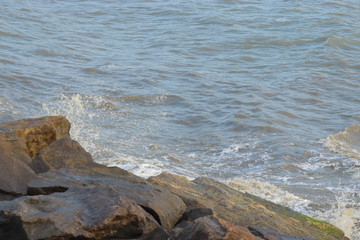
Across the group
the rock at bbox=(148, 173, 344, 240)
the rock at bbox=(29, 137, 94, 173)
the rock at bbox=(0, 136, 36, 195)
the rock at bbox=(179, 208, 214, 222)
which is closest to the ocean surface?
the rock at bbox=(148, 173, 344, 240)

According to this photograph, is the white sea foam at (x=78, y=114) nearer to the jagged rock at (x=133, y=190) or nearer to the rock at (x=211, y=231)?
the jagged rock at (x=133, y=190)

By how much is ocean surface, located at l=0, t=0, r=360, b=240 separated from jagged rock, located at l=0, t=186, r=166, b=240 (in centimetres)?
361

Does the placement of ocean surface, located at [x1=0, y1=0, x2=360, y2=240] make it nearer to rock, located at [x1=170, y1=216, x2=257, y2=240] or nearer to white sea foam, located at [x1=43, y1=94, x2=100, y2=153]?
white sea foam, located at [x1=43, y1=94, x2=100, y2=153]

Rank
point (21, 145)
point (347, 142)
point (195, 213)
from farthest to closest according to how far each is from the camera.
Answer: point (347, 142)
point (21, 145)
point (195, 213)

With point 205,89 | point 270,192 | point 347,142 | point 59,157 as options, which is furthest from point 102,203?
point 205,89

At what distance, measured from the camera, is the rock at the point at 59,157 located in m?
5.86

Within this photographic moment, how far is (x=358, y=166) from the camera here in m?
9.91

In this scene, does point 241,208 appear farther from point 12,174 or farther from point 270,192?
point 270,192

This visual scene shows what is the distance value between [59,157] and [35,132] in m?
0.65

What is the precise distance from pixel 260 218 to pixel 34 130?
240 centimetres

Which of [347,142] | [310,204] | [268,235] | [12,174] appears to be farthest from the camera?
[347,142]

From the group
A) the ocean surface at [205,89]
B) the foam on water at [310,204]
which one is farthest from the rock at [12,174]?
the foam on water at [310,204]

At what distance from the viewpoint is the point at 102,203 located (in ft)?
14.6

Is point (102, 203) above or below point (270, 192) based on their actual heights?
above
